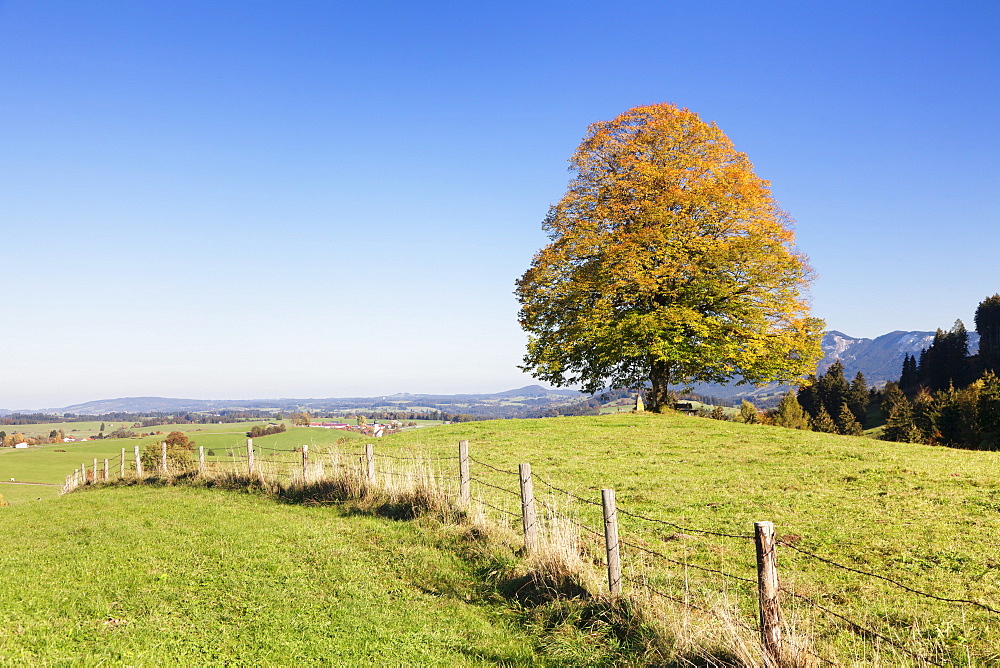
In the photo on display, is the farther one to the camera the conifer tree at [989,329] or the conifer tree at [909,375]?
the conifer tree at [909,375]

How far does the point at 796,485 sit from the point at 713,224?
51.6 feet

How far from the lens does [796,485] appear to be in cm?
1491

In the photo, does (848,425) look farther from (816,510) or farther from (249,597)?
(249,597)

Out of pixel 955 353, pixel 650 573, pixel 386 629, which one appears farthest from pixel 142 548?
pixel 955 353

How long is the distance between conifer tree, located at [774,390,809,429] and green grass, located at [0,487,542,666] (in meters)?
80.0

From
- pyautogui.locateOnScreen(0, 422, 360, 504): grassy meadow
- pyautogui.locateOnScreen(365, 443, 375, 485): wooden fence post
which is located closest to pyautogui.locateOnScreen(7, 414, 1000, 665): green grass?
pyautogui.locateOnScreen(365, 443, 375, 485): wooden fence post

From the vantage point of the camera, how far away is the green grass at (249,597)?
6609 millimetres

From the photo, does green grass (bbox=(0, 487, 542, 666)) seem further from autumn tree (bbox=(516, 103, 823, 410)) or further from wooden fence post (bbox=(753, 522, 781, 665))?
autumn tree (bbox=(516, 103, 823, 410))

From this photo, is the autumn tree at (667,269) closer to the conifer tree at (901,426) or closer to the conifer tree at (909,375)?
the conifer tree at (901,426)

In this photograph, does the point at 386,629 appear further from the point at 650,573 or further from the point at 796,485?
the point at 796,485

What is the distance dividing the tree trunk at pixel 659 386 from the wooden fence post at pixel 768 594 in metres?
24.7

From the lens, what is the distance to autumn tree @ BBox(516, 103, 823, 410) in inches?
1069

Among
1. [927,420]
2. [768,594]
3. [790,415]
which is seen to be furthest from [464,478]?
[790,415]

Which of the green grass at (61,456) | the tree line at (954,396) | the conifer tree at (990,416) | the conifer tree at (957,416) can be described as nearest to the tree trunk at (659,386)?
the tree line at (954,396)
